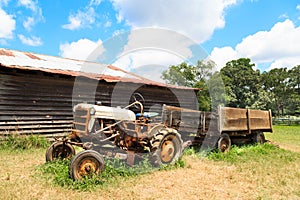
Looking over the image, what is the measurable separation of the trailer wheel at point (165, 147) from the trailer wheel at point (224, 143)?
6.06 ft

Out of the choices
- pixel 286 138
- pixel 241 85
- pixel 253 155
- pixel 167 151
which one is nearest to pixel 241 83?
pixel 241 85

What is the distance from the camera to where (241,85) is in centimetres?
3778

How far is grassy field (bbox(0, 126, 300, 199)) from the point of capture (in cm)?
402

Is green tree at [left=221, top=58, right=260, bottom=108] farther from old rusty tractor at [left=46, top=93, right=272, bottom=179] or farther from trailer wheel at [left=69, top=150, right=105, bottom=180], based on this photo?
trailer wheel at [left=69, top=150, right=105, bottom=180]

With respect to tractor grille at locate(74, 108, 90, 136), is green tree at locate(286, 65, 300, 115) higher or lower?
higher

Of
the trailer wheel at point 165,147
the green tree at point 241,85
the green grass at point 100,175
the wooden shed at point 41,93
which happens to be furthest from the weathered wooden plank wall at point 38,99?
the green tree at point 241,85

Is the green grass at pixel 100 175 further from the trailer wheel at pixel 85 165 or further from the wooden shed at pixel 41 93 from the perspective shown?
the wooden shed at pixel 41 93

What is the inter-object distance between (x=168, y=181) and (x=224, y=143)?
3402mm

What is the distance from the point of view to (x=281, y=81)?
37031 millimetres

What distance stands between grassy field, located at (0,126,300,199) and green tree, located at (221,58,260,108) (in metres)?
29.7

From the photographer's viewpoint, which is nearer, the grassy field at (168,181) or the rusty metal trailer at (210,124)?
the grassy field at (168,181)

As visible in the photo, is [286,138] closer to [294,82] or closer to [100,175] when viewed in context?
[100,175]

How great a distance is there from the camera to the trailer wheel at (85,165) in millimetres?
4270

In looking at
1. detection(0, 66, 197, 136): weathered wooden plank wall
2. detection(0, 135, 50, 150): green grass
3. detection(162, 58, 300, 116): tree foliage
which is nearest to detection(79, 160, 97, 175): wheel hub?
detection(0, 135, 50, 150): green grass
